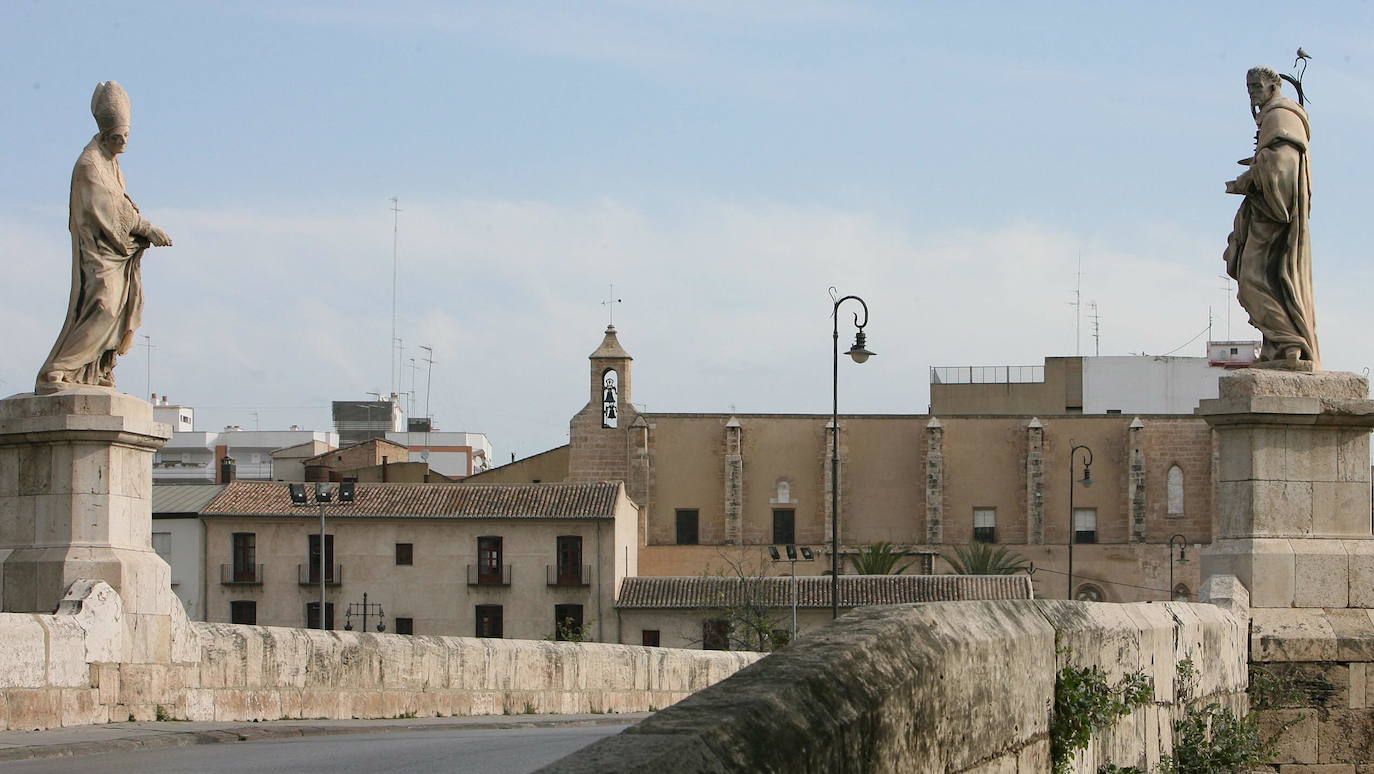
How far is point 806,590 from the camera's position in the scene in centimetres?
6612

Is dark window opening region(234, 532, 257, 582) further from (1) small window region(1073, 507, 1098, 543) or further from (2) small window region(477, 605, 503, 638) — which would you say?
(1) small window region(1073, 507, 1098, 543)

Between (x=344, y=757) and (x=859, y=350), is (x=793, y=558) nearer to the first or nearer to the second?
(x=859, y=350)

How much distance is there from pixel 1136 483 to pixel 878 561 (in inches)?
515

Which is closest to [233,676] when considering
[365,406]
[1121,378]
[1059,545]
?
[1059,545]

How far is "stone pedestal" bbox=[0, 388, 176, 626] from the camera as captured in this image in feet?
37.7

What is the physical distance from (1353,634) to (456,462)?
94716 mm

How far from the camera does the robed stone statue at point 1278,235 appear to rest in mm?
13164

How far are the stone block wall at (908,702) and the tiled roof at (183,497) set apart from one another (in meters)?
62.0

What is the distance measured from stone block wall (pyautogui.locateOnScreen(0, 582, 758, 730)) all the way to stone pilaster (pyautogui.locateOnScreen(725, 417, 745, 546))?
63.9 metres

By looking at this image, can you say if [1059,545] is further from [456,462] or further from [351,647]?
[351,647]

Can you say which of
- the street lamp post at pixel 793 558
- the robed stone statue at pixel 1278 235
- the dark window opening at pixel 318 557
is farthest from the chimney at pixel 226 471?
the robed stone statue at pixel 1278 235

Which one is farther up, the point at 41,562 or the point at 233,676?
the point at 41,562

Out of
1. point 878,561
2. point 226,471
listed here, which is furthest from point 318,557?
point 878,561

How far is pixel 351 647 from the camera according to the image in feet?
46.6
